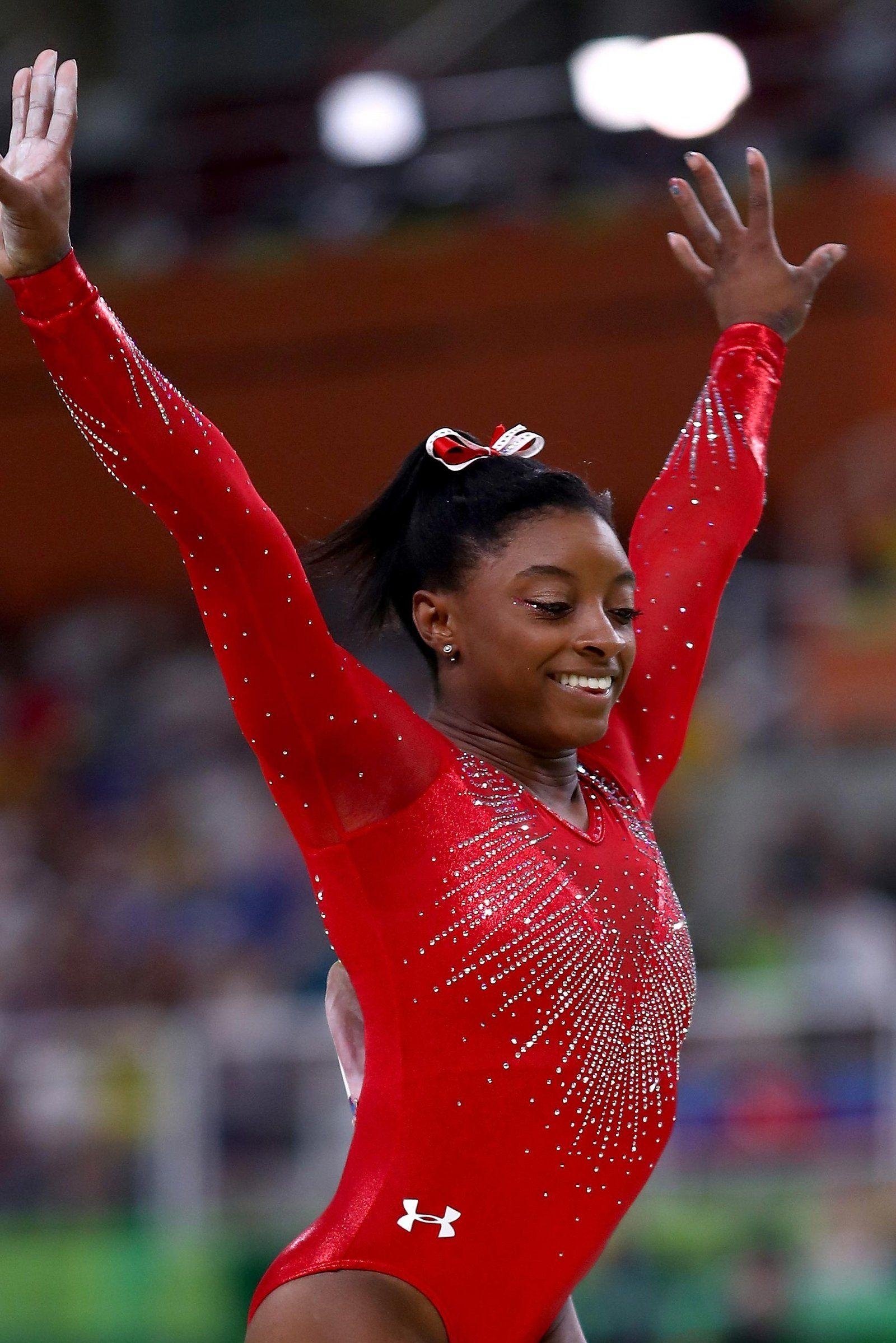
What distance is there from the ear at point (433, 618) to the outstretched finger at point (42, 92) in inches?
25.6

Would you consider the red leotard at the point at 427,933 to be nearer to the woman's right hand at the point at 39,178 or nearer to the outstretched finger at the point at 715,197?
the woman's right hand at the point at 39,178

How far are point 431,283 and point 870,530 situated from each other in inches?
92.5

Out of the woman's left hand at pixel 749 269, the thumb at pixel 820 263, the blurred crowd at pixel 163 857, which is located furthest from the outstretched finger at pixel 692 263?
the blurred crowd at pixel 163 857

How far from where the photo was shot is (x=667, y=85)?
23.9ft

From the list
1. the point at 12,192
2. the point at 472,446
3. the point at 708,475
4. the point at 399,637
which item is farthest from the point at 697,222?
the point at 399,637

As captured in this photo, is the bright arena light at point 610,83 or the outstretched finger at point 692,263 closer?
the outstretched finger at point 692,263

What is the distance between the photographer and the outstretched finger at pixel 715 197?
2.35 m

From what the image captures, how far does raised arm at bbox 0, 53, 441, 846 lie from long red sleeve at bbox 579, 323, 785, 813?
469 millimetres

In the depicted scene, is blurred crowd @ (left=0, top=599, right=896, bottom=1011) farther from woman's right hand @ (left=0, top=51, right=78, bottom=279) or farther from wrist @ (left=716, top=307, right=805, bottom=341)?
woman's right hand @ (left=0, top=51, right=78, bottom=279)

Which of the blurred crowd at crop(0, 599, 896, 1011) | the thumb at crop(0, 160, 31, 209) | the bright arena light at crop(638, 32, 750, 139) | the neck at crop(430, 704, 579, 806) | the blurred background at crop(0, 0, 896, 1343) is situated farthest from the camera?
the bright arena light at crop(638, 32, 750, 139)

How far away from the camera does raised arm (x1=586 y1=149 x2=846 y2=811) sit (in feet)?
7.71

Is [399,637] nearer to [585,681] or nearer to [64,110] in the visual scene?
[585,681]

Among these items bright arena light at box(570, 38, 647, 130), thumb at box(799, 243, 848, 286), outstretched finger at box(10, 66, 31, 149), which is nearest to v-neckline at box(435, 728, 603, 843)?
outstretched finger at box(10, 66, 31, 149)

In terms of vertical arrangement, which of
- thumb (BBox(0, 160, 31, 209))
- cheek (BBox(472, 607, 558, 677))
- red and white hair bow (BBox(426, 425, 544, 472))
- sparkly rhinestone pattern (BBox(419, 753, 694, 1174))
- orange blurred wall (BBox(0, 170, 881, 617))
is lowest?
sparkly rhinestone pattern (BBox(419, 753, 694, 1174))
